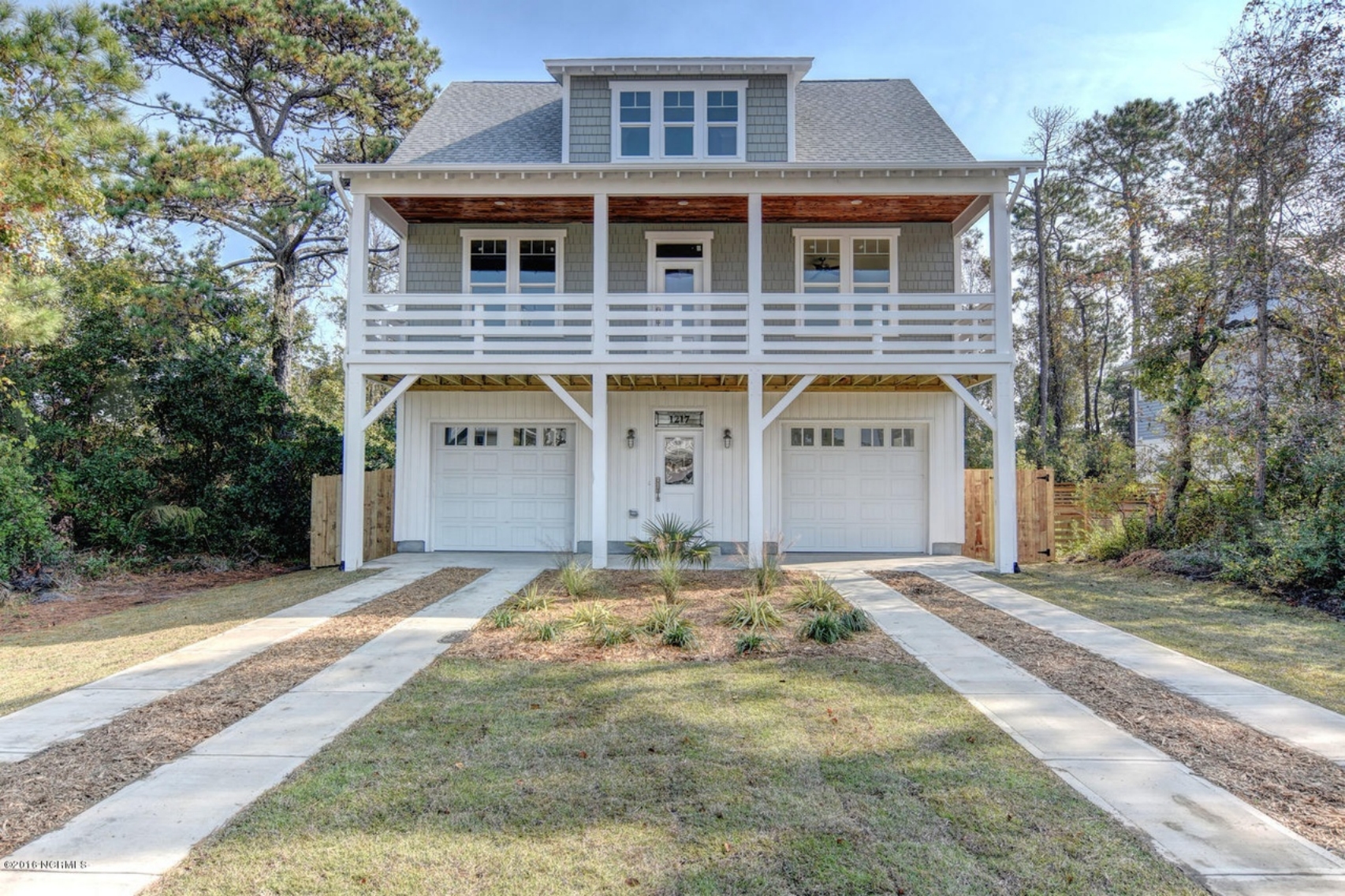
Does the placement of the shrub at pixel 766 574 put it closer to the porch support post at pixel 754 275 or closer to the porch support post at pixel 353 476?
the porch support post at pixel 754 275

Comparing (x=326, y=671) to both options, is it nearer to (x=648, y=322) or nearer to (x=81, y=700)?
(x=81, y=700)

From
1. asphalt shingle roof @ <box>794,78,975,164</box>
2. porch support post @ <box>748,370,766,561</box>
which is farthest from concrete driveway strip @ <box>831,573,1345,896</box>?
asphalt shingle roof @ <box>794,78,975,164</box>

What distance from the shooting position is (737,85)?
11844 mm

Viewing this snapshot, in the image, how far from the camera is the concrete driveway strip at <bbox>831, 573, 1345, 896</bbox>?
266cm

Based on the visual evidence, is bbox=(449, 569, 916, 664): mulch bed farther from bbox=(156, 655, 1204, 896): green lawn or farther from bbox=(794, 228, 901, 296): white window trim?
bbox=(794, 228, 901, 296): white window trim

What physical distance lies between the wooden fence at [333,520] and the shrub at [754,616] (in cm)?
729

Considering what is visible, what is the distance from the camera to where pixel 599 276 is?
1027cm

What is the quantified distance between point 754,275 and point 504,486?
19.1 ft

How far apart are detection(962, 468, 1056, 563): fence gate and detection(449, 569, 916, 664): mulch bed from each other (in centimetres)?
529

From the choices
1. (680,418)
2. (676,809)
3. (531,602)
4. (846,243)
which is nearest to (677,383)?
(680,418)

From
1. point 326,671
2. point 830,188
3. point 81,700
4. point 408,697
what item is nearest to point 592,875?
point 408,697

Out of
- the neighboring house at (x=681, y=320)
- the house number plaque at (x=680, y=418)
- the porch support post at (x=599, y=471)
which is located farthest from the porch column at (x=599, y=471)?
the house number plaque at (x=680, y=418)

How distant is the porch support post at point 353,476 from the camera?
10.3m

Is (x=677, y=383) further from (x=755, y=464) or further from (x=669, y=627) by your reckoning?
(x=669, y=627)
